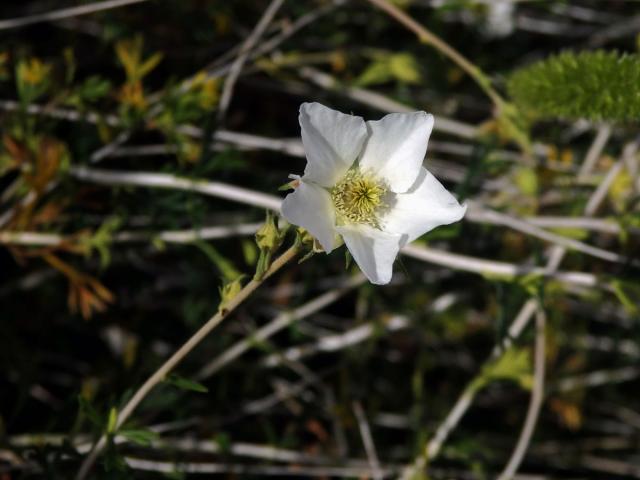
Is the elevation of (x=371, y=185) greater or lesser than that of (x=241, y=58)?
lesser

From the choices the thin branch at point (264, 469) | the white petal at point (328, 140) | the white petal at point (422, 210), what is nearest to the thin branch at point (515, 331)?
the thin branch at point (264, 469)

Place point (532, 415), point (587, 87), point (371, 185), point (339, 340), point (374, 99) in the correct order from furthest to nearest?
point (374, 99), point (339, 340), point (532, 415), point (587, 87), point (371, 185)

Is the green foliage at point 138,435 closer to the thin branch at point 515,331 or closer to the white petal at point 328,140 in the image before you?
the white petal at point 328,140

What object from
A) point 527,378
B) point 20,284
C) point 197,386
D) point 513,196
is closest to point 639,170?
point 513,196

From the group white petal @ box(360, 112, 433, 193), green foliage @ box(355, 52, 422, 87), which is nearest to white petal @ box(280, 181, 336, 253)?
white petal @ box(360, 112, 433, 193)

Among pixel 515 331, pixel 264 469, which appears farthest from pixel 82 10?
pixel 515 331

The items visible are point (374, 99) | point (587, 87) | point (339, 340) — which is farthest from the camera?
point (374, 99)

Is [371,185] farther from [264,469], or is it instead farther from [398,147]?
[264,469]
